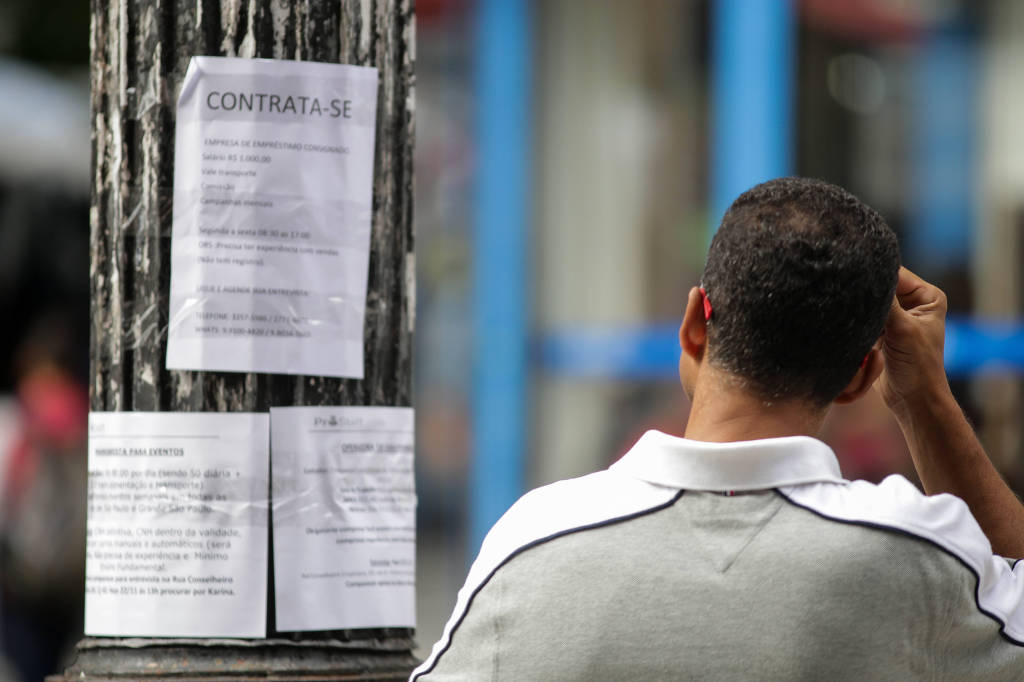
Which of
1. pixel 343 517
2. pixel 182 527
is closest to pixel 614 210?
pixel 343 517

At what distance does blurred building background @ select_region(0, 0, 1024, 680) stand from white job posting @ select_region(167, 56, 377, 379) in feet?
13.8

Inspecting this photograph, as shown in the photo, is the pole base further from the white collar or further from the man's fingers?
the man's fingers

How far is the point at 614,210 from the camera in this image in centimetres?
718

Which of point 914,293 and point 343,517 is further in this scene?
point 343,517

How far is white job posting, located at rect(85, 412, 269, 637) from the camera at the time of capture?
2.32m

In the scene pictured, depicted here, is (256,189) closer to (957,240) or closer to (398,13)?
(398,13)

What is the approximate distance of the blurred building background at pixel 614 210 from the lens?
656 centimetres

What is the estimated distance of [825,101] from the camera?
6656 millimetres

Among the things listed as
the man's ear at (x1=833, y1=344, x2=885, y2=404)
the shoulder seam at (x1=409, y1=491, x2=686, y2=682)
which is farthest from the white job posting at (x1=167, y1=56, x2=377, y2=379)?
the man's ear at (x1=833, y1=344, x2=885, y2=404)

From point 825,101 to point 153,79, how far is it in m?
4.76

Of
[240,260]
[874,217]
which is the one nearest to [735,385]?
[874,217]

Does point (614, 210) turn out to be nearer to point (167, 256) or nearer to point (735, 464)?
point (167, 256)

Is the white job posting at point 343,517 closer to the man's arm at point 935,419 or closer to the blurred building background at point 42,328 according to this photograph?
the man's arm at point 935,419

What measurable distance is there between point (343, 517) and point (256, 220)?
496 millimetres
